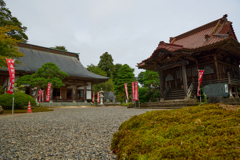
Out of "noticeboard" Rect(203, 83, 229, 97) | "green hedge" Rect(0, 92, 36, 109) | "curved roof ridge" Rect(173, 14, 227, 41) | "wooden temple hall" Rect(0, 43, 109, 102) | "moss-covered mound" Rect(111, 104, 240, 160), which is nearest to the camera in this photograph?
"moss-covered mound" Rect(111, 104, 240, 160)

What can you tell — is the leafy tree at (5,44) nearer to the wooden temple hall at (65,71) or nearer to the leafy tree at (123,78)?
the wooden temple hall at (65,71)

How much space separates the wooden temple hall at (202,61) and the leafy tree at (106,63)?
92.8 feet

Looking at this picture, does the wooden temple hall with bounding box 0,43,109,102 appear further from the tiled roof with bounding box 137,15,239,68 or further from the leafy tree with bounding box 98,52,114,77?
the leafy tree with bounding box 98,52,114,77

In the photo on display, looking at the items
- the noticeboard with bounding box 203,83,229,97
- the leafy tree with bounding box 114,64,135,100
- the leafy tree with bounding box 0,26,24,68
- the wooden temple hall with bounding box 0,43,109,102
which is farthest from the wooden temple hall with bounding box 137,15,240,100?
the wooden temple hall with bounding box 0,43,109,102

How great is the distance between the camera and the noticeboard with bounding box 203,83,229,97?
10.1m

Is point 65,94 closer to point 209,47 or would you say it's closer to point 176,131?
point 209,47

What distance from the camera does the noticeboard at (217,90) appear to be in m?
10.1

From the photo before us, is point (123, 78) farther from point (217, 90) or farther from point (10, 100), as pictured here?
point (10, 100)

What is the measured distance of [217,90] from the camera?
404 inches

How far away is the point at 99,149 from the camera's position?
2668 mm

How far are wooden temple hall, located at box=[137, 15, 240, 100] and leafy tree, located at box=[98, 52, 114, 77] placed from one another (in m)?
28.3

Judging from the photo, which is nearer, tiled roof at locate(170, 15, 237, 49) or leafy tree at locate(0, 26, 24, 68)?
leafy tree at locate(0, 26, 24, 68)

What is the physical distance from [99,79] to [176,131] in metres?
22.6

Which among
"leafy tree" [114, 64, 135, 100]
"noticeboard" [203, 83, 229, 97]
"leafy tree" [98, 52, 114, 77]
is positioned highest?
"leafy tree" [98, 52, 114, 77]
